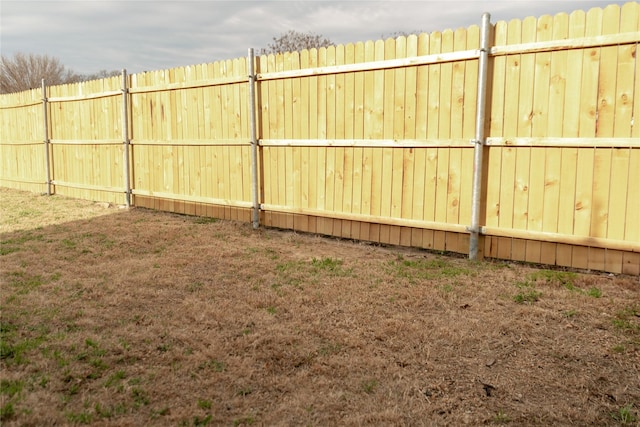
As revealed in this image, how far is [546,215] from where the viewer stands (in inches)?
197

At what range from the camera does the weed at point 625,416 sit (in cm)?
252

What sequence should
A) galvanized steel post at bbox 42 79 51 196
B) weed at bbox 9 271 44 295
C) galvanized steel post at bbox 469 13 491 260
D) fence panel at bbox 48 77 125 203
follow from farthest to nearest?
galvanized steel post at bbox 42 79 51 196, fence panel at bbox 48 77 125 203, galvanized steel post at bbox 469 13 491 260, weed at bbox 9 271 44 295

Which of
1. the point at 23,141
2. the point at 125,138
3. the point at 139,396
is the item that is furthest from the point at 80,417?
the point at 23,141

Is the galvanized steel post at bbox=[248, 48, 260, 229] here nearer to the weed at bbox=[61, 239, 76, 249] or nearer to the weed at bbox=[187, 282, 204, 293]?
the weed at bbox=[61, 239, 76, 249]

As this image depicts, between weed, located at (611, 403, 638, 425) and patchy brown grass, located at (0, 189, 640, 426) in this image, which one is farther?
patchy brown grass, located at (0, 189, 640, 426)

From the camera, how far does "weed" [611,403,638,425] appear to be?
2521 millimetres

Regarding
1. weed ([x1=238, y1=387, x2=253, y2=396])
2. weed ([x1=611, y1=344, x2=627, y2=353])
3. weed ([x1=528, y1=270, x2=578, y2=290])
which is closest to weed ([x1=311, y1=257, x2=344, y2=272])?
weed ([x1=528, y1=270, x2=578, y2=290])

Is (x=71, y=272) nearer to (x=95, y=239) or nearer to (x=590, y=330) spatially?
(x=95, y=239)

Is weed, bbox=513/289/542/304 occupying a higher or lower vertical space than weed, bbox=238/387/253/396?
higher

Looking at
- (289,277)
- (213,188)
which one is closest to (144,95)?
(213,188)

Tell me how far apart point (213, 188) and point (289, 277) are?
3542 millimetres

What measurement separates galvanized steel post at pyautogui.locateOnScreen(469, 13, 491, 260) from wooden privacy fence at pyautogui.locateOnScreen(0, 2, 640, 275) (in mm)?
21

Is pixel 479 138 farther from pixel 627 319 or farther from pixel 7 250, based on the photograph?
pixel 7 250

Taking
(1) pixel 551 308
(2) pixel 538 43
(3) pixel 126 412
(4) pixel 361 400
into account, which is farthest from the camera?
(2) pixel 538 43
